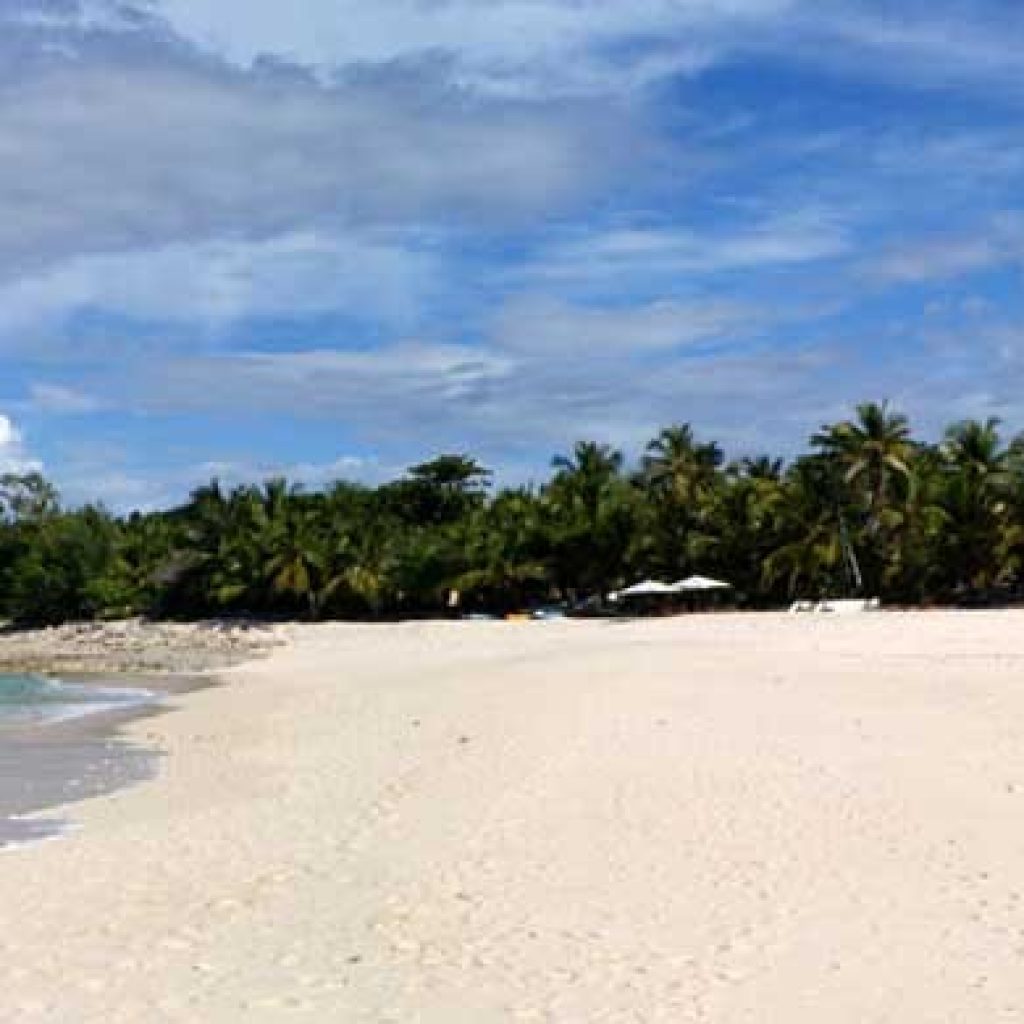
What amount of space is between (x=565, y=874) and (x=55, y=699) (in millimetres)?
27682

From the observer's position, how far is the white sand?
790 centimetres

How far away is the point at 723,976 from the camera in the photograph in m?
8.01

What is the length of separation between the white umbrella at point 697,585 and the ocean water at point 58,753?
20.8 m

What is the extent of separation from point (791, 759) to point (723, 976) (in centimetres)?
821

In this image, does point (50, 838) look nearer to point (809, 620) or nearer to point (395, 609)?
point (809, 620)

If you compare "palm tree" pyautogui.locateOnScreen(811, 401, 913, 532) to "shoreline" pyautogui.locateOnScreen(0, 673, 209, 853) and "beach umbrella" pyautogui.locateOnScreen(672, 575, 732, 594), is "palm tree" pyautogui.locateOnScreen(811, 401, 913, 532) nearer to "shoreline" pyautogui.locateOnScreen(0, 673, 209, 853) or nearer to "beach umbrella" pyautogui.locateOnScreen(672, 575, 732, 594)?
"beach umbrella" pyautogui.locateOnScreen(672, 575, 732, 594)

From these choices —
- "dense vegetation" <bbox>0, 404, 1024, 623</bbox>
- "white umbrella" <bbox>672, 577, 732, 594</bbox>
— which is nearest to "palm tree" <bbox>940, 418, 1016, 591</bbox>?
"dense vegetation" <bbox>0, 404, 1024, 623</bbox>

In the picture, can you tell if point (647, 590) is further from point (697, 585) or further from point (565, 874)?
point (565, 874)

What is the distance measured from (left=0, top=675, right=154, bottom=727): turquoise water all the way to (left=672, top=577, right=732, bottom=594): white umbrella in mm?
20805

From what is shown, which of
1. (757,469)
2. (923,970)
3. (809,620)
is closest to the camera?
(923,970)

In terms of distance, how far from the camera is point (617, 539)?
5759 centimetres

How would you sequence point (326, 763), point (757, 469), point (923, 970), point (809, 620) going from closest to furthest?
point (923, 970), point (326, 763), point (809, 620), point (757, 469)

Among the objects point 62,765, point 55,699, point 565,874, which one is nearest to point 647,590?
point 55,699

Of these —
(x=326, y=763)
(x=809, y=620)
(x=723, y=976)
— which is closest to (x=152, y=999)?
(x=723, y=976)
